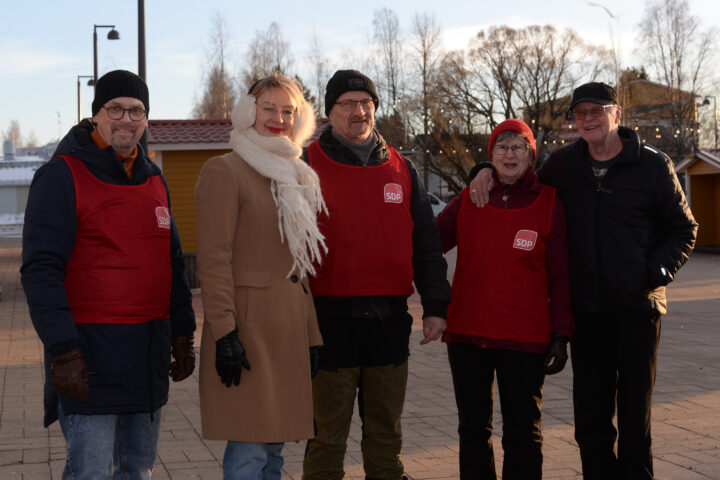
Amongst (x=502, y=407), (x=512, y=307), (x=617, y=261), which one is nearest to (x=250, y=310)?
(x=512, y=307)

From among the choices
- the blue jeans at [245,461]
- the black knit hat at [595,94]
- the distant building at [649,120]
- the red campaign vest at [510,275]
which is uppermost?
the distant building at [649,120]

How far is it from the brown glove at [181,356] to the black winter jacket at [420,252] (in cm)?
62

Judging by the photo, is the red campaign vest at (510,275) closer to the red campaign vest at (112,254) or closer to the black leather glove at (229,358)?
the black leather glove at (229,358)

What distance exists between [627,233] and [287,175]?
169cm

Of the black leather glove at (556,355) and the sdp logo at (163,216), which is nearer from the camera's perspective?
the sdp logo at (163,216)

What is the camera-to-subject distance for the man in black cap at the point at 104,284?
3.04m

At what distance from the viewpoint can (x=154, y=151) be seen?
1658 centimetres

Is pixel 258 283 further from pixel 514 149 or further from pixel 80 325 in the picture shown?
pixel 514 149

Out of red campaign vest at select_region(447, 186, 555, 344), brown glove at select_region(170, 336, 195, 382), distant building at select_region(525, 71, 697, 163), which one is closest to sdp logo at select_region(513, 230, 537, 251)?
red campaign vest at select_region(447, 186, 555, 344)

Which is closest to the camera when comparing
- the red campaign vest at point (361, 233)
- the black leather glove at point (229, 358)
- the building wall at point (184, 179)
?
the black leather glove at point (229, 358)

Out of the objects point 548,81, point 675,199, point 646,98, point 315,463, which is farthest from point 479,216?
point 646,98

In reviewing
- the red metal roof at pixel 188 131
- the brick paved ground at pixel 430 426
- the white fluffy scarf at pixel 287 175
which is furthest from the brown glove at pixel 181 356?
the red metal roof at pixel 188 131

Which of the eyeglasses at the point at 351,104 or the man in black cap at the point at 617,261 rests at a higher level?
the eyeglasses at the point at 351,104

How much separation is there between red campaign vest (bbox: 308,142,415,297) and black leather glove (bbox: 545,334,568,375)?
2.47ft
